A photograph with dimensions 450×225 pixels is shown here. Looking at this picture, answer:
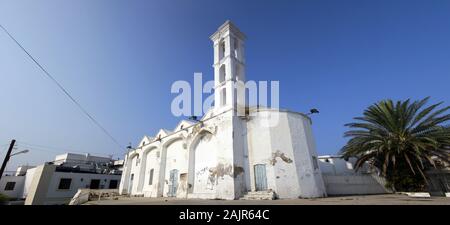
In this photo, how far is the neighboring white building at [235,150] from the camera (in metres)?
14.4

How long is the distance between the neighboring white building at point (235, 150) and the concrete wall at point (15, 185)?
28824mm

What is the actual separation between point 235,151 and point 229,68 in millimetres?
7755

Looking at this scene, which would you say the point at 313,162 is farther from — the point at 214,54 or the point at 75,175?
the point at 75,175

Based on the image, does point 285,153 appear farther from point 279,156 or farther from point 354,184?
point 354,184

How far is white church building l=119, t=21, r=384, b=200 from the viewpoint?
14391mm

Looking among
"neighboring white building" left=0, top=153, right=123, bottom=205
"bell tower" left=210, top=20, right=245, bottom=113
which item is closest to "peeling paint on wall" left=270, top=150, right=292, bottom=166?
"bell tower" left=210, top=20, right=245, bottom=113

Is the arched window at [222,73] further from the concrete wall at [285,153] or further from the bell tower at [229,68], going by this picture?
the concrete wall at [285,153]

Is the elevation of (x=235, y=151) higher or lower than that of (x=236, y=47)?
lower

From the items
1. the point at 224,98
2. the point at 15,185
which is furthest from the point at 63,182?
the point at 224,98

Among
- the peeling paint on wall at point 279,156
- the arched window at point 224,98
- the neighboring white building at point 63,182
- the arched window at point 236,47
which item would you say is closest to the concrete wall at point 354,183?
the peeling paint on wall at point 279,156

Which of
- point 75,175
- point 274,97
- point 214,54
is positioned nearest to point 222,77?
point 214,54

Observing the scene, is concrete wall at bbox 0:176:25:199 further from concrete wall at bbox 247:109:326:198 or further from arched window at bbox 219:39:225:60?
concrete wall at bbox 247:109:326:198

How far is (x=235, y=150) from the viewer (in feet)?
49.5
